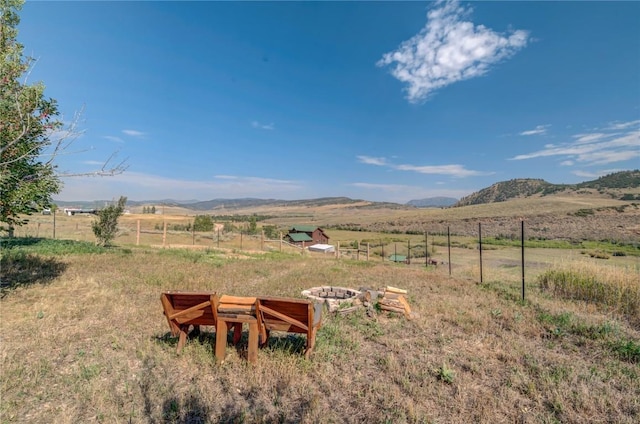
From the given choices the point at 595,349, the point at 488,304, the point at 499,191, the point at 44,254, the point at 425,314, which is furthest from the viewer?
the point at 499,191

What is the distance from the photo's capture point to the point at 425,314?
25.1 ft

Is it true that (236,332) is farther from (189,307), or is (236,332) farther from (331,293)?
(331,293)

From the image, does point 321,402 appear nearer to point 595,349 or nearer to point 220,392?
point 220,392

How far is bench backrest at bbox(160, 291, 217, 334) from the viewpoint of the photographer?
4566mm

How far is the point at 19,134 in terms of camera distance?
557 centimetres

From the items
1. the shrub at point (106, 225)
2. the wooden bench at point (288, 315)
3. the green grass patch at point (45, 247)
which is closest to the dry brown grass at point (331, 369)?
the wooden bench at point (288, 315)

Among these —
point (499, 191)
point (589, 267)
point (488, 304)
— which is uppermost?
point (499, 191)

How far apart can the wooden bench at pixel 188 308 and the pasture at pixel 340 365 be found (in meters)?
0.53

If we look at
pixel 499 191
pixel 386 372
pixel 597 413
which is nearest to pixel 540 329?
pixel 597 413

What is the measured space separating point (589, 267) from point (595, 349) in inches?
226

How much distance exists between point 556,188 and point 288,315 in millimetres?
130511

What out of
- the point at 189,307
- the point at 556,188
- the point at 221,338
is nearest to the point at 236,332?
the point at 221,338

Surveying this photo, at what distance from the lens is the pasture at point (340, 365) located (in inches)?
139

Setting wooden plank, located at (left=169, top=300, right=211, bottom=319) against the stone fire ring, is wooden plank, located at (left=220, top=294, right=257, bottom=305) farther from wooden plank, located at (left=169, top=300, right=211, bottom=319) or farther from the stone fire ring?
the stone fire ring
